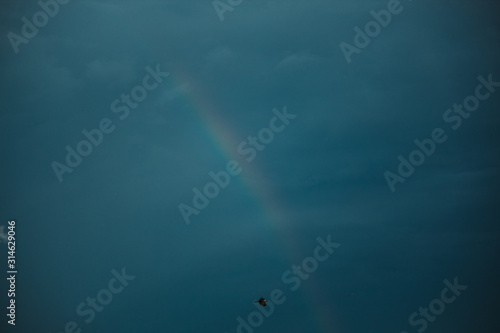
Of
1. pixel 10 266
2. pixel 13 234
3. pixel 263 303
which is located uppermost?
pixel 13 234

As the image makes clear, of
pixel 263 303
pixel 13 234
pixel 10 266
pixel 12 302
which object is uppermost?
pixel 13 234

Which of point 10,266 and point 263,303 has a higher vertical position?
point 10,266

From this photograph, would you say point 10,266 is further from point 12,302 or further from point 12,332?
point 12,332

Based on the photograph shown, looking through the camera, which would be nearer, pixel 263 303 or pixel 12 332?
pixel 263 303

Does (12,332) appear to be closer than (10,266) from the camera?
No

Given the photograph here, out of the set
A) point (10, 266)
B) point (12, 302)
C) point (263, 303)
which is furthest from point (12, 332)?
point (263, 303)

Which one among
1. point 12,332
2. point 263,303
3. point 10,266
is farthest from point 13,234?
point 12,332

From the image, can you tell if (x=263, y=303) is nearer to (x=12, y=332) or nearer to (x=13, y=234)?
(x=13, y=234)

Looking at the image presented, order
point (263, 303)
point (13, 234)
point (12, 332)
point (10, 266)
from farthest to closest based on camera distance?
1. point (12, 332)
2. point (263, 303)
3. point (13, 234)
4. point (10, 266)

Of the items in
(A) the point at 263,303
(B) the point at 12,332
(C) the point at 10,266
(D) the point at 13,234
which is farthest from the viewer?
(B) the point at 12,332
